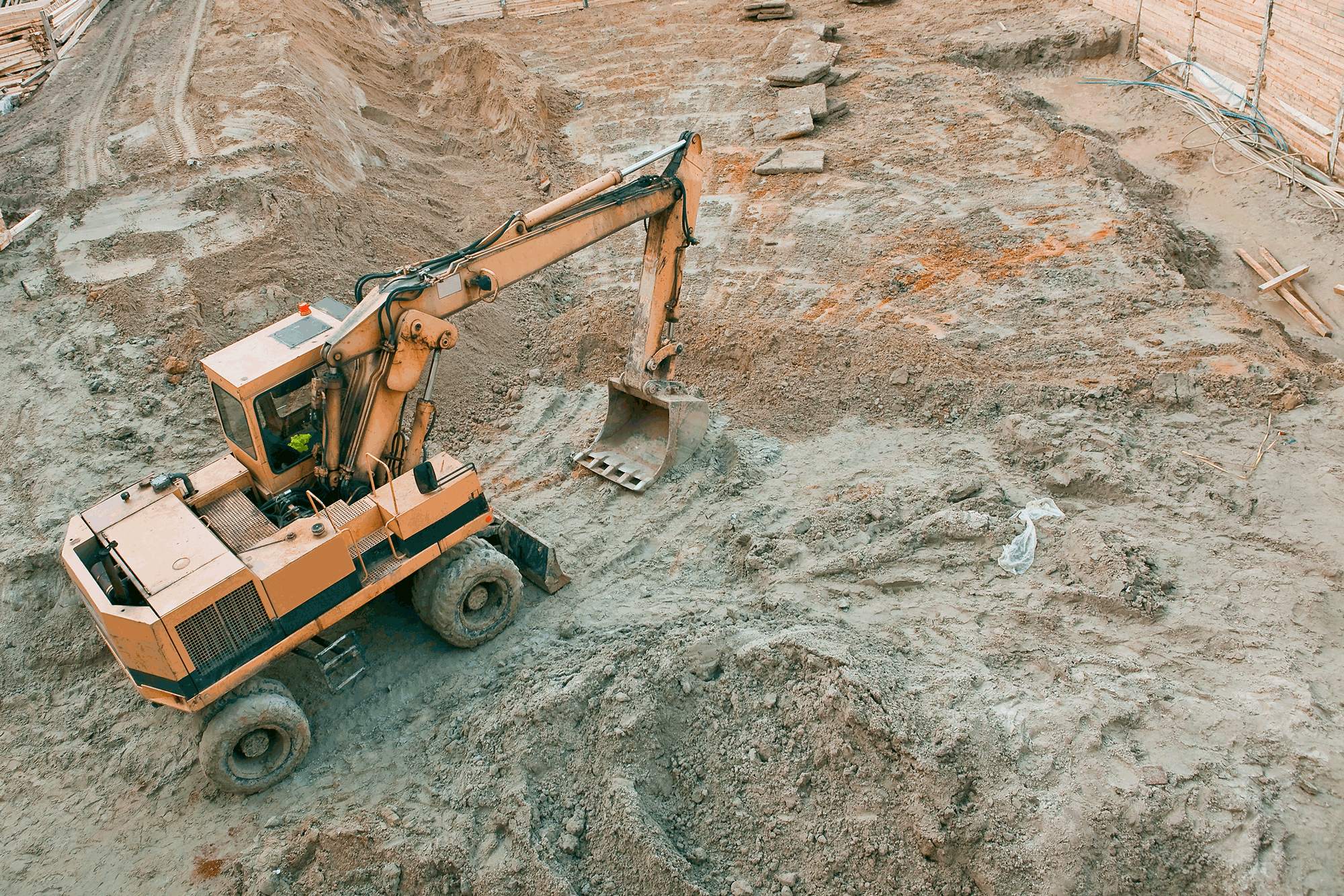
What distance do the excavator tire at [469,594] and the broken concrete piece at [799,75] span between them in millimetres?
11431

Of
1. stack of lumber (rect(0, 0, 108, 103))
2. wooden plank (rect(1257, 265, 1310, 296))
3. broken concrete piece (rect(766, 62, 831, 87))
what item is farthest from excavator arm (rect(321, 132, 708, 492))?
stack of lumber (rect(0, 0, 108, 103))

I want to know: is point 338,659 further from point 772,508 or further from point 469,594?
point 772,508

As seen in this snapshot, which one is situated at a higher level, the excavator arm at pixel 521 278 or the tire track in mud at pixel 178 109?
the tire track in mud at pixel 178 109

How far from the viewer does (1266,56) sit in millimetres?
12469

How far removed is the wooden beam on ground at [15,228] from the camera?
1015 cm

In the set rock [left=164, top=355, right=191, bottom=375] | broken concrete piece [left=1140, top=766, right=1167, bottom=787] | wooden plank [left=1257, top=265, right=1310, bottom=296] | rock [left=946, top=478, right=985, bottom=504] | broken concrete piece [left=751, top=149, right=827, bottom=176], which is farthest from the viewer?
broken concrete piece [left=751, top=149, right=827, bottom=176]

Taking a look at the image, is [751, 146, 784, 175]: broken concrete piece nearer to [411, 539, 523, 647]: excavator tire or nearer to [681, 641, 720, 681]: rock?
[411, 539, 523, 647]: excavator tire

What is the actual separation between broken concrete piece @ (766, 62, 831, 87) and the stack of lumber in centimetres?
1319

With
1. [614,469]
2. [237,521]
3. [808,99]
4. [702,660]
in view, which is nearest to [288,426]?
[237,521]

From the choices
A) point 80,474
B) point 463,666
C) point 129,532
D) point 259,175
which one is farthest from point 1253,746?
point 259,175

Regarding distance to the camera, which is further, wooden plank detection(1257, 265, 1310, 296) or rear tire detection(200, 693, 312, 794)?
wooden plank detection(1257, 265, 1310, 296)

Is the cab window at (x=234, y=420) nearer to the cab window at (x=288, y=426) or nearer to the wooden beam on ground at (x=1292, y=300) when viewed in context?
the cab window at (x=288, y=426)

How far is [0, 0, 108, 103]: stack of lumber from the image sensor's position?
15719mm

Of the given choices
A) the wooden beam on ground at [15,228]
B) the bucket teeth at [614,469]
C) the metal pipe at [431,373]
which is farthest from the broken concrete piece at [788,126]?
the wooden beam on ground at [15,228]
